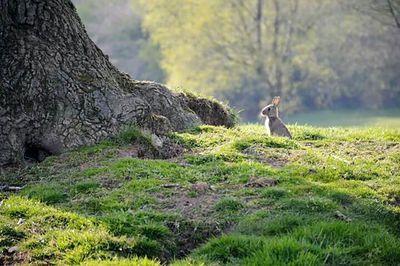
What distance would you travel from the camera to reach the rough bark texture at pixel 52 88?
9.18m

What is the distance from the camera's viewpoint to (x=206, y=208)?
7102 mm

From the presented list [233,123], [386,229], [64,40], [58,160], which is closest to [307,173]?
[386,229]

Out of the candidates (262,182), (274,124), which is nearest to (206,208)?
(262,182)

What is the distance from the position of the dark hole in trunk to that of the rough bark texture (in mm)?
15

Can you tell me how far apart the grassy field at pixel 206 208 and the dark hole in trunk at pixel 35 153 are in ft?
1.20

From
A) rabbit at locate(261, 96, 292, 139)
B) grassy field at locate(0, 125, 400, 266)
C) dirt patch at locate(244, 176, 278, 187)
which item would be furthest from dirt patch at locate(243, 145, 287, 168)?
rabbit at locate(261, 96, 292, 139)

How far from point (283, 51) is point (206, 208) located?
3855 cm

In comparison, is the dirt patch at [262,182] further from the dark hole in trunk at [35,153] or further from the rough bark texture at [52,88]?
the dark hole in trunk at [35,153]

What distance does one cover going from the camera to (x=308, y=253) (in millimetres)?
5840

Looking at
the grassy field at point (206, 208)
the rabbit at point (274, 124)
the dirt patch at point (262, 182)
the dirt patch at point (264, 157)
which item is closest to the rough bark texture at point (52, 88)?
the grassy field at point (206, 208)

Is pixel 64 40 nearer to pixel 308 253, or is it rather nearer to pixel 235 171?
pixel 235 171

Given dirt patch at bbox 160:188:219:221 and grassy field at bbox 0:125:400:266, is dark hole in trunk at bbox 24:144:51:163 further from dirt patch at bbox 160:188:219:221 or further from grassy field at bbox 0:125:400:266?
dirt patch at bbox 160:188:219:221

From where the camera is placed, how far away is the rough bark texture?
9.18 m

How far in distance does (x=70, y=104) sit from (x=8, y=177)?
1.64m
